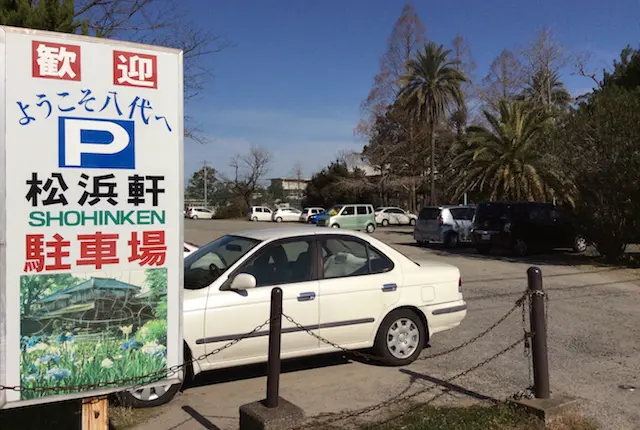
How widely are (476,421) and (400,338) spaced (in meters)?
1.83

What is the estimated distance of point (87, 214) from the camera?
12.1 feet

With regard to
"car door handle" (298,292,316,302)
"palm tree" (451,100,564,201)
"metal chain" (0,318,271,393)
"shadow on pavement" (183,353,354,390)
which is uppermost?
"palm tree" (451,100,564,201)

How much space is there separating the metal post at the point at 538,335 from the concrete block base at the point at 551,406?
0.31 ft

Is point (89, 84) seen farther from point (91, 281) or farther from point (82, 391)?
point (82, 391)

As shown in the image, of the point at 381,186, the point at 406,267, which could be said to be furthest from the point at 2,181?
the point at 381,186

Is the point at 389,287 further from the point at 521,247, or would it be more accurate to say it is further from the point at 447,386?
the point at 521,247

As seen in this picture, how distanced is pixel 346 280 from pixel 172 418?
217 cm

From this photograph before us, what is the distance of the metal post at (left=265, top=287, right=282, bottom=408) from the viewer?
4.55 m

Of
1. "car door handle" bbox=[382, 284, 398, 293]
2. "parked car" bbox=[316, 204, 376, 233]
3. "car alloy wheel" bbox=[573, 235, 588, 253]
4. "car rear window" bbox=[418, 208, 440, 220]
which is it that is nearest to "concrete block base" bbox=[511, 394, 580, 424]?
"car door handle" bbox=[382, 284, 398, 293]

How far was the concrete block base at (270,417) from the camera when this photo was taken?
444 cm

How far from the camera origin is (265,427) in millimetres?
4398

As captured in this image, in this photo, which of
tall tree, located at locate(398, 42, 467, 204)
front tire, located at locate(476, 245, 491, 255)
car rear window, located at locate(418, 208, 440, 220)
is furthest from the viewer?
tall tree, located at locate(398, 42, 467, 204)

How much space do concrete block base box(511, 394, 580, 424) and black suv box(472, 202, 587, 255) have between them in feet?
45.6

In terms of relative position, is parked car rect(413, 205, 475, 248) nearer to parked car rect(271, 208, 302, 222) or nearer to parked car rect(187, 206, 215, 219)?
parked car rect(271, 208, 302, 222)
